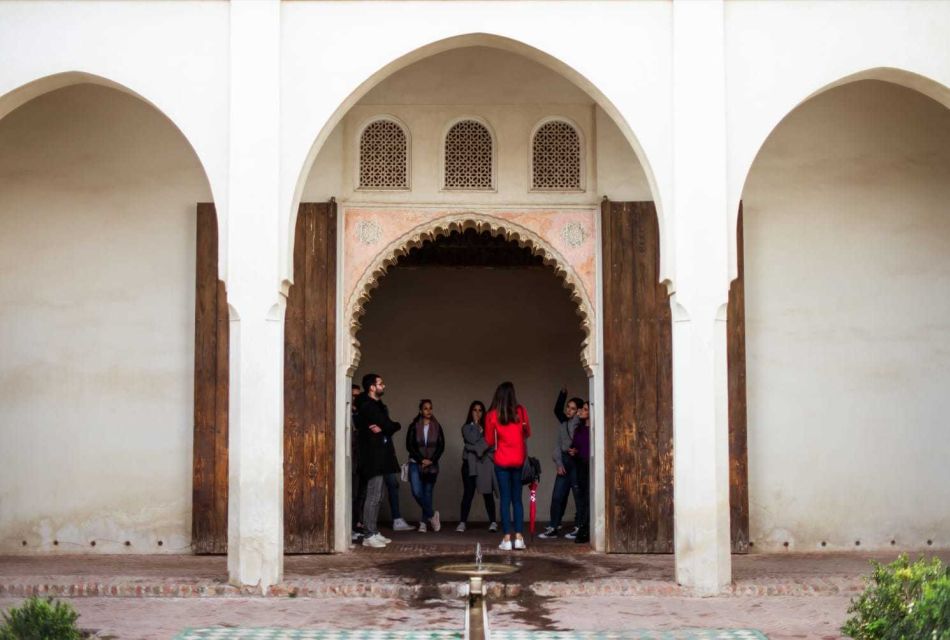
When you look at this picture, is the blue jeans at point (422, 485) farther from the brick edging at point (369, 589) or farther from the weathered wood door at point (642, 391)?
the brick edging at point (369, 589)

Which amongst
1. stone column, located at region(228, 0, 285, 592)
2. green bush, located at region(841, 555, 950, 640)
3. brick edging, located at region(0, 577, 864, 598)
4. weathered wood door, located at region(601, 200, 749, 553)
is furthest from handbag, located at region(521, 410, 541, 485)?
green bush, located at region(841, 555, 950, 640)

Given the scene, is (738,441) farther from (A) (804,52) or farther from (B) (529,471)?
(A) (804,52)

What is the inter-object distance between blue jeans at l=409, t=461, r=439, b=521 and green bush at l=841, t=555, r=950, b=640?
19.1ft

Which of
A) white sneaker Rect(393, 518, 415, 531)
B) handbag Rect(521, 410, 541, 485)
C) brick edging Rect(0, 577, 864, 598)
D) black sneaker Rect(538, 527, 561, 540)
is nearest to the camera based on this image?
brick edging Rect(0, 577, 864, 598)

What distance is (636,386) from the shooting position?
9.70 meters

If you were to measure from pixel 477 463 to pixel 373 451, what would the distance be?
1.48 metres

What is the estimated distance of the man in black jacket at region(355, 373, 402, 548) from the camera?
402 inches

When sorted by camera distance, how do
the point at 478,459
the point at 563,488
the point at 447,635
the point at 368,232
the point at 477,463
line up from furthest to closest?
the point at 477,463, the point at 478,459, the point at 563,488, the point at 368,232, the point at 447,635

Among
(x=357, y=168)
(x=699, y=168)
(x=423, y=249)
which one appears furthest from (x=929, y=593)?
(x=423, y=249)

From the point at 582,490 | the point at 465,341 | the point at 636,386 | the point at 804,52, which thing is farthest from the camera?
the point at 465,341

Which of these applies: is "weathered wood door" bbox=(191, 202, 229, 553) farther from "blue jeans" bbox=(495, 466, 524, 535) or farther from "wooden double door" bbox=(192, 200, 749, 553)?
"blue jeans" bbox=(495, 466, 524, 535)

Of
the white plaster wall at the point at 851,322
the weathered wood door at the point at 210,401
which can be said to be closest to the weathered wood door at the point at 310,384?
the weathered wood door at the point at 210,401

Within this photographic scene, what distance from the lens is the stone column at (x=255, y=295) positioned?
321 inches

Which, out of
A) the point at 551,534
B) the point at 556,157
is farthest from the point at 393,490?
the point at 556,157
